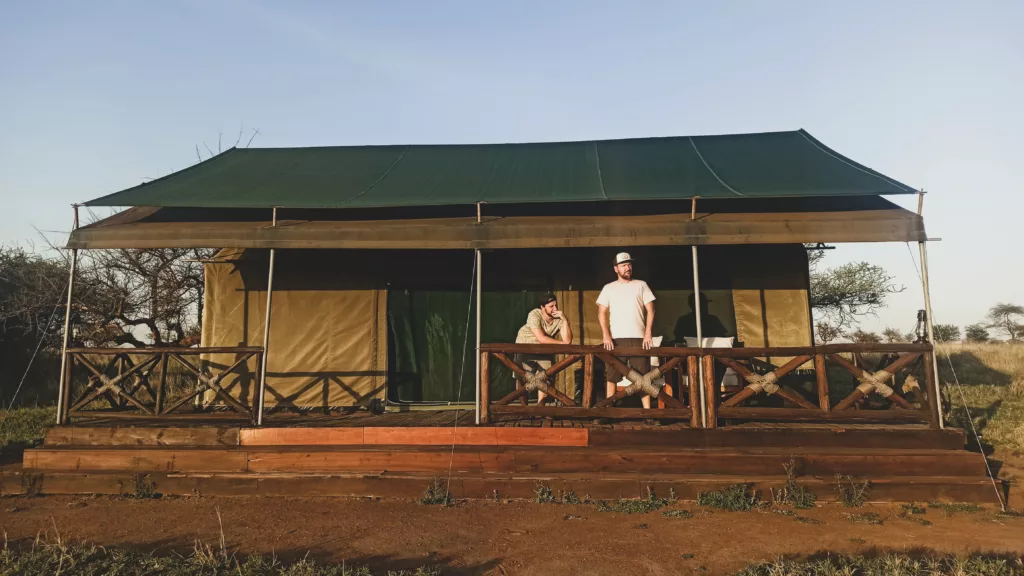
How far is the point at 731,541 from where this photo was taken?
4.30 metres

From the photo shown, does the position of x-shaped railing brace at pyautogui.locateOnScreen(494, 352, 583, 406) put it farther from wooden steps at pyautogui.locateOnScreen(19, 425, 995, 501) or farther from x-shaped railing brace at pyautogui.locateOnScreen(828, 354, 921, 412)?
x-shaped railing brace at pyautogui.locateOnScreen(828, 354, 921, 412)

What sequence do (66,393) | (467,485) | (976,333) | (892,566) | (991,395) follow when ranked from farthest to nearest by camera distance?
(976,333) < (991,395) < (66,393) < (467,485) < (892,566)

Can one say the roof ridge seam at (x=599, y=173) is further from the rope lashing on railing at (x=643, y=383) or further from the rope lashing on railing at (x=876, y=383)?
the rope lashing on railing at (x=876, y=383)

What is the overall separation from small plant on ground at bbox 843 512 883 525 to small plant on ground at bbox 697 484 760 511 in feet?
2.34

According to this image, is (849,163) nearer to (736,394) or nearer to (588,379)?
(736,394)

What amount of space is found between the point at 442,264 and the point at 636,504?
3.98m

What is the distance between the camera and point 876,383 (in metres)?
5.58

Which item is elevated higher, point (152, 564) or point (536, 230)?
point (536, 230)

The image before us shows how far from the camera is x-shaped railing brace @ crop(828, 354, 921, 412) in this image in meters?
5.58

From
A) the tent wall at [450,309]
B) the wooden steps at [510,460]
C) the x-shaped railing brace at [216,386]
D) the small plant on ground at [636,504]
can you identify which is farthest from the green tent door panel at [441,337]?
the small plant on ground at [636,504]

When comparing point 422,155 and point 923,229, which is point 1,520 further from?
point 923,229

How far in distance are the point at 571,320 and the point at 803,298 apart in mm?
2968

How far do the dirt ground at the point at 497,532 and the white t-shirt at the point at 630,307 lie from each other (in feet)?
5.46

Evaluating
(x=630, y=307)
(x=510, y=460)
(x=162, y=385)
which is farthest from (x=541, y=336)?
(x=162, y=385)
